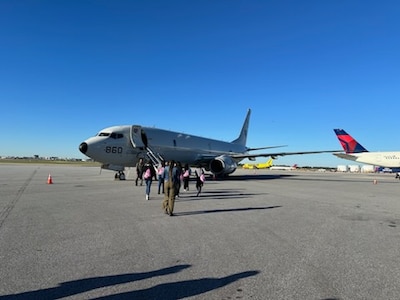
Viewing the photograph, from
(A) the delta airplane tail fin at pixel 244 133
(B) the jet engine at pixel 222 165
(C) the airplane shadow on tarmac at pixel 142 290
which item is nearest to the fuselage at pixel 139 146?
(B) the jet engine at pixel 222 165

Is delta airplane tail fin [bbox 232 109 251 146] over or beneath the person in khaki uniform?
over

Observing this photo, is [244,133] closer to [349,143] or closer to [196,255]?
[349,143]

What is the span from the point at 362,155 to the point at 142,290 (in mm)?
48562

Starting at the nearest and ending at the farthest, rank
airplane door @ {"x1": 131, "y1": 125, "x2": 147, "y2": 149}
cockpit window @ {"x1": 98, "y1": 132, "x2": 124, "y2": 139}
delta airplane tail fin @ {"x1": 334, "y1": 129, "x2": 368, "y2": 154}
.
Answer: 1. cockpit window @ {"x1": 98, "y1": 132, "x2": 124, "y2": 139}
2. airplane door @ {"x1": 131, "y1": 125, "x2": 147, "y2": 149}
3. delta airplane tail fin @ {"x1": 334, "y1": 129, "x2": 368, "y2": 154}

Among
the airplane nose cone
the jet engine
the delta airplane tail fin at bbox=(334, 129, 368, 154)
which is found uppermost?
the delta airplane tail fin at bbox=(334, 129, 368, 154)

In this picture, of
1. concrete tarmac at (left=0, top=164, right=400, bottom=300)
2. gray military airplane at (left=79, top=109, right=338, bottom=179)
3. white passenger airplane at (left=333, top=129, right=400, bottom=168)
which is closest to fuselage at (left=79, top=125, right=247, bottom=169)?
gray military airplane at (left=79, top=109, right=338, bottom=179)

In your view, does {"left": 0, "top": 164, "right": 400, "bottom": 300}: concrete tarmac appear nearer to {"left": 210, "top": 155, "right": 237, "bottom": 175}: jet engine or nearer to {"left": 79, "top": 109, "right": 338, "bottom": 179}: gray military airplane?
{"left": 79, "top": 109, "right": 338, "bottom": 179}: gray military airplane

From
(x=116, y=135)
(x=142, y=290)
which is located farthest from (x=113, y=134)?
(x=142, y=290)

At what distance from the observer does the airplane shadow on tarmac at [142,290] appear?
394 cm

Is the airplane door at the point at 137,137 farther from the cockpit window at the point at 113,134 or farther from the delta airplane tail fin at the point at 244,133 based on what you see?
the delta airplane tail fin at the point at 244,133

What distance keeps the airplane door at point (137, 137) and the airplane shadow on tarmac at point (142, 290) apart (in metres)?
19.3

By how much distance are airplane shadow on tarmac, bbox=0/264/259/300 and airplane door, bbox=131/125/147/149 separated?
19.3 meters

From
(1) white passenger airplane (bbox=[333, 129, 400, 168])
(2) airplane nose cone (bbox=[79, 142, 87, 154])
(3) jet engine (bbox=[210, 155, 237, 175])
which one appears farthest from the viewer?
(1) white passenger airplane (bbox=[333, 129, 400, 168])

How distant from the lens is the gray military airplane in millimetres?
22516
